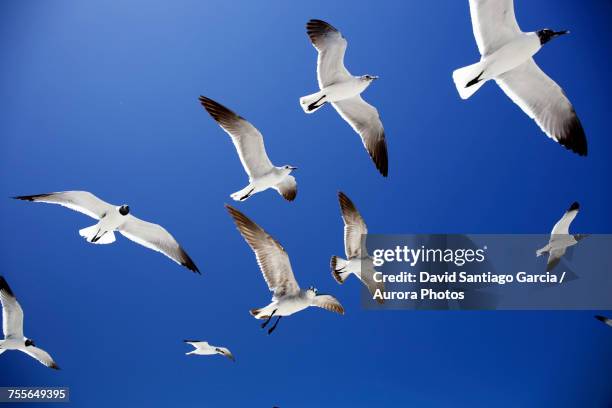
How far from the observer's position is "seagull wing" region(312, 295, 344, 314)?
2408 millimetres

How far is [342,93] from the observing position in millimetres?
2393

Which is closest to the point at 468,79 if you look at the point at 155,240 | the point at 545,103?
the point at 545,103

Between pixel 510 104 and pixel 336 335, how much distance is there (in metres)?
1.09

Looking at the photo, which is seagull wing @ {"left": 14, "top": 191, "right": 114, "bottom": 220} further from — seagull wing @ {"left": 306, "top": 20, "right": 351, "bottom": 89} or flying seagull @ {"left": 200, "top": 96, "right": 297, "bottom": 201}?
seagull wing @ {"left": 306, "top": 20, "right": 351, "bottom": 89}

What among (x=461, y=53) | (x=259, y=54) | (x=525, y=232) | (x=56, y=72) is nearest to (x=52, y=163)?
(x=56, y=72)

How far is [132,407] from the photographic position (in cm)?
245

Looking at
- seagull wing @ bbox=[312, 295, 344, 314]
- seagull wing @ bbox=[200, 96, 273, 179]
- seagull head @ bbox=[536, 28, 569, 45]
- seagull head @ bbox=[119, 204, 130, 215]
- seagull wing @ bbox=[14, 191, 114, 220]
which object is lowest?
seagull wing @ bbox=[312, 295, 344, 314]

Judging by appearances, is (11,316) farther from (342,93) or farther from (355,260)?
(342,93)

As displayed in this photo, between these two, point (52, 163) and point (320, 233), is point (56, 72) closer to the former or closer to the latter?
point (52, 163)

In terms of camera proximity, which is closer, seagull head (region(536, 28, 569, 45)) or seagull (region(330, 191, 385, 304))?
seagull head (region(536, 28, 569, 45))

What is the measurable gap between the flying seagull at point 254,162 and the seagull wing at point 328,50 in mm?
335

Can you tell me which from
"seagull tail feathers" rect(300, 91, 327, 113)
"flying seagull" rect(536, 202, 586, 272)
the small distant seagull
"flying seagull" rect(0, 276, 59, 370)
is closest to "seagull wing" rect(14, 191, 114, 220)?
"flying seagull" rect(0, 276, 59, 370)

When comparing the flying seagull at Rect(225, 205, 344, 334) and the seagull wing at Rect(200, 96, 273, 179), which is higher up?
the seagull wing at Rect(200, 96, 273, 179)

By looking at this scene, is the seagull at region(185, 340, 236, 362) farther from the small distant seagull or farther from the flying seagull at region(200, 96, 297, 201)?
the small distant seagull
